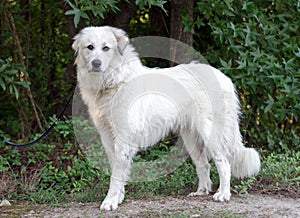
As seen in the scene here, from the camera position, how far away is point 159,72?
459 centimetres

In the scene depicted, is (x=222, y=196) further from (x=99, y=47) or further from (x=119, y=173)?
(x=99, y=47)

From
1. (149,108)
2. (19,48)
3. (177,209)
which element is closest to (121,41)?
(149,108)

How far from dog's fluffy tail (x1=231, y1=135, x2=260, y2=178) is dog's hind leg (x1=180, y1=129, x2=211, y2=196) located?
0.25 m

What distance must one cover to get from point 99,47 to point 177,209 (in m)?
1.44

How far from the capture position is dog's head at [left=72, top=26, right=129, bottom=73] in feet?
13.9

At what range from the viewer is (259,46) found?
599 centimetres

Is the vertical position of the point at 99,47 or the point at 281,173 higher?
the point at 99,47

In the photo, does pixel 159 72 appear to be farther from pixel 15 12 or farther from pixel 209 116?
pixel 15 12

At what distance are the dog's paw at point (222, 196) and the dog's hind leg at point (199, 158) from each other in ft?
0.88

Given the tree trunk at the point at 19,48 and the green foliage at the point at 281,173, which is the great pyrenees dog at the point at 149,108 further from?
the tree trunk at the point at 19,48

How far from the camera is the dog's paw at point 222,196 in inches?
180

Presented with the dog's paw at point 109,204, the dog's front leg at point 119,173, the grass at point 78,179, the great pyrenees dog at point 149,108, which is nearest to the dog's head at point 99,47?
the great pyrenees dog at point 149,108

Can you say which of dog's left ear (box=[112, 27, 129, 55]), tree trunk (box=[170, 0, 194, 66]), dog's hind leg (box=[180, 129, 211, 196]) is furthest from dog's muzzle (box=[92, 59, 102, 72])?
tree trunk (box=[170, 0, 194, 66])

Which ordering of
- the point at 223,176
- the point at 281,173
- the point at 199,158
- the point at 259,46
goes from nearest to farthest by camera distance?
the point at 223,176
the point at 199,158
the point at 281,173
the point at 259,46
